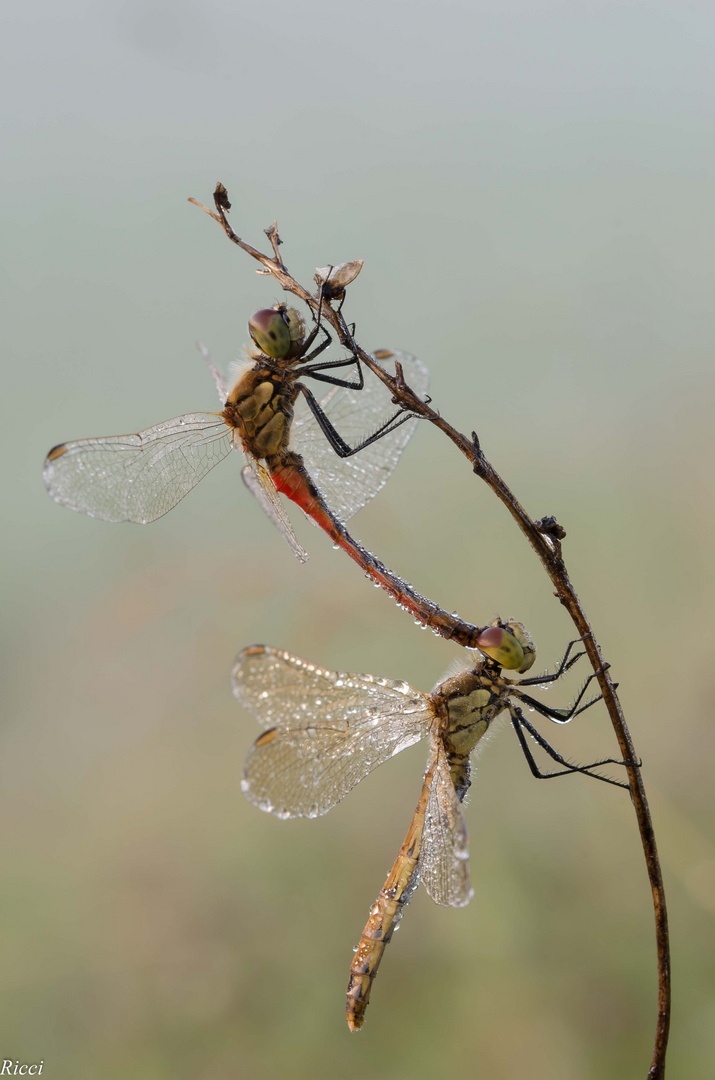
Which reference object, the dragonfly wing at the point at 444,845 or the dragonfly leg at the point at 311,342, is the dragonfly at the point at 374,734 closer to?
the dragonfly wing at the point at 444,845

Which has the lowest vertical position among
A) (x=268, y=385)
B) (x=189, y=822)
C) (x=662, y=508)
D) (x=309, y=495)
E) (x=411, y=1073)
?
(x=411, y=1073)

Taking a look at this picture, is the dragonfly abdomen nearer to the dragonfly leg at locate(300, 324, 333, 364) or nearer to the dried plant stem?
the dragonfly leg at locate(300, 324, 333, 364)

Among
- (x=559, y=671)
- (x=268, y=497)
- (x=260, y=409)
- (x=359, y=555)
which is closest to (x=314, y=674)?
(x=359, y=555)

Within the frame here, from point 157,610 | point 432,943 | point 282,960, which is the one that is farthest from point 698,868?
point 157,610

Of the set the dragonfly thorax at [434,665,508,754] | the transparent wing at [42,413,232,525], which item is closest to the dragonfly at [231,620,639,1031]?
the dragonfly thorax at [434,665,508,754]

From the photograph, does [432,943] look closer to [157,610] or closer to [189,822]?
[189,822]

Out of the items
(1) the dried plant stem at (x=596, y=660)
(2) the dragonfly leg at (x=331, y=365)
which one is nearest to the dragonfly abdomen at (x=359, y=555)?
(2) the dragonfly leg at (x=331, y=365)

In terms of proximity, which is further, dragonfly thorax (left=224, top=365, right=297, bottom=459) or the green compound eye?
dragonfly thorax (left=224, top=365, right=297, bottom=459)

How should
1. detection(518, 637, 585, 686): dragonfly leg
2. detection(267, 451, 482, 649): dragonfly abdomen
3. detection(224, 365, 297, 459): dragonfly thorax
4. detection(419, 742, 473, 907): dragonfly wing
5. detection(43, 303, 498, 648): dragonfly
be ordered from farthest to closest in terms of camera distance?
detection(224, 365, 297, 459): dragonfly thorax → detection(43, 303, 498, 648): dragonfly → detection(267, 451, 482, 649): dragonfly abdomen → detection(518, 637, 585, 686): dragonfly leg → detection(419, 742, 473, 907): dragonfly wing
